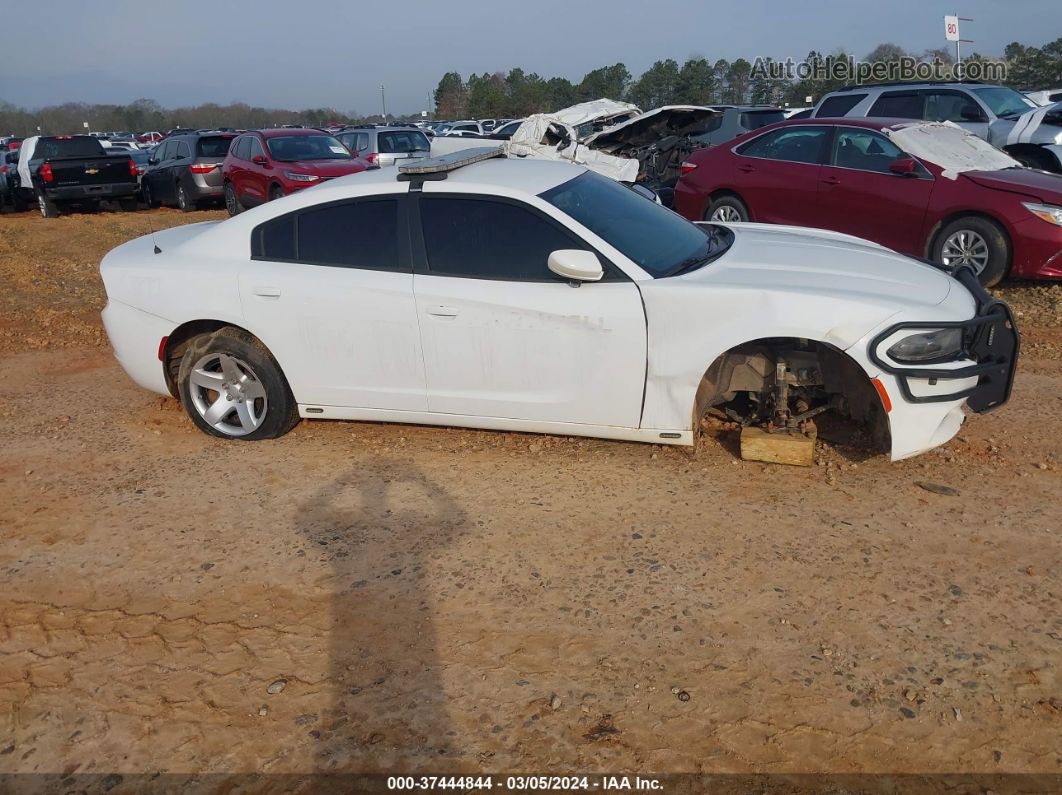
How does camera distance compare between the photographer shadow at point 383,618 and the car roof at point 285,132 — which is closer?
the photographer shadow at point 383,618

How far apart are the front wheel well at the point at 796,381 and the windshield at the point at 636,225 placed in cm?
58

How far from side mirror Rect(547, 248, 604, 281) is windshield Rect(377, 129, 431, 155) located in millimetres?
13100

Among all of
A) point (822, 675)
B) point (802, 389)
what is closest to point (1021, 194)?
point (802, 389)

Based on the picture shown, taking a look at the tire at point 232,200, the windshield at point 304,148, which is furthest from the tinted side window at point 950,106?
the tire at point 232,200

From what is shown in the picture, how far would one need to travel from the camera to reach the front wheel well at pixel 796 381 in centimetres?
440

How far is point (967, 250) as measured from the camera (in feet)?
26.1

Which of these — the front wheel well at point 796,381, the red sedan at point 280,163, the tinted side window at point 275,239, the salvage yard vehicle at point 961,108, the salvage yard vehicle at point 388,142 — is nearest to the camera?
the front wheel well at point 796,381

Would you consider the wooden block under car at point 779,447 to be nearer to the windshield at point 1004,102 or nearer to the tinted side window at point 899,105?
the tinted side window at point 899,105

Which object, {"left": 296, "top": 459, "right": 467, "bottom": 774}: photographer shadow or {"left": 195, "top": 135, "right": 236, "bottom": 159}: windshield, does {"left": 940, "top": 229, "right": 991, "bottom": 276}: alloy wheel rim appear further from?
{"left": 195, "top": 135, "right": 236, "bottom": 159}: windshield

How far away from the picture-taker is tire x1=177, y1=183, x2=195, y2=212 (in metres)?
17.3

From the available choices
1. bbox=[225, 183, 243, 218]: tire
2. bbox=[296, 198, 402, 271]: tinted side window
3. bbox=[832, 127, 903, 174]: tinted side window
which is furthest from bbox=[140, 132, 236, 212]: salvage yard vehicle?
bbox=[296, 198, 402, 271]: tinted side window

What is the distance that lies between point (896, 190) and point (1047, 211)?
131 centimetres

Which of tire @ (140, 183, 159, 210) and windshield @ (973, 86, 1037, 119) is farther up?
windshield @ (973, 86, 1037, 119)

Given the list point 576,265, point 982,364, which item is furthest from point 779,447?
point 576,265
